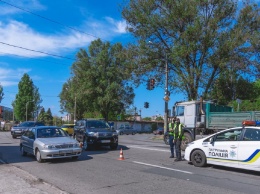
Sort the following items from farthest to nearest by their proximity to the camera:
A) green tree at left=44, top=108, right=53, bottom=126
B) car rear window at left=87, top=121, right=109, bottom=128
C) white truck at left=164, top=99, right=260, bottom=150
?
1. green tree at left=44, top=108, right=53, bottom=126
2. car rear window at left=87, top=121, right=109, bottom=128
3. white truck at left=164, top=99, right=260, bottom=150

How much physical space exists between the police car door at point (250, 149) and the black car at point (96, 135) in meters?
8.04

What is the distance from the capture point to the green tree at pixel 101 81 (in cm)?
5438

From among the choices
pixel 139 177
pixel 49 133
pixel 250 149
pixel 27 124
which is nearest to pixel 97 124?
pixel 49 133

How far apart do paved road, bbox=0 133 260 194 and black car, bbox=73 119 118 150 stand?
4066mm

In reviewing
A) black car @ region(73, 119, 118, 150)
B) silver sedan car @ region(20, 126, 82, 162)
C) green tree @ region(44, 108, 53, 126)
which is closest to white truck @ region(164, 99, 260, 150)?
black car @ region(73, 119, 118, 150)

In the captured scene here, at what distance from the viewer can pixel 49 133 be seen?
13.4m

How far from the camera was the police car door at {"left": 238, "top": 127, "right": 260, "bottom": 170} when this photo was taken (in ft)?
30.9

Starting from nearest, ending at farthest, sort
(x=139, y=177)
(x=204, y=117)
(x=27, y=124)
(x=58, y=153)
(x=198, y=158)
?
(x=139, y=177) < (x=198, y=158) < (x=58, y=153) < (x=204, y=117) < (x=27, y=124)

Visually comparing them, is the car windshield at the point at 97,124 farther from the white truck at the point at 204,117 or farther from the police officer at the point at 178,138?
the police officer at the point at 178,138

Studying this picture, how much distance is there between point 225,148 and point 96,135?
7.69 metres

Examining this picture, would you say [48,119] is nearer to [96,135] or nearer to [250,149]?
[96,135]

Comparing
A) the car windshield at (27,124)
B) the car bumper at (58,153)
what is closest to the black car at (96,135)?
the car bumper at (58,153)

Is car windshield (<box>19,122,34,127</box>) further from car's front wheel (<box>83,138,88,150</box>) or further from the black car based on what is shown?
car's front wheel (<box>83,138,88,150</box>)

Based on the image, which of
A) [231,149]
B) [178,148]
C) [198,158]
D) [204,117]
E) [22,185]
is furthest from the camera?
[204,117]
